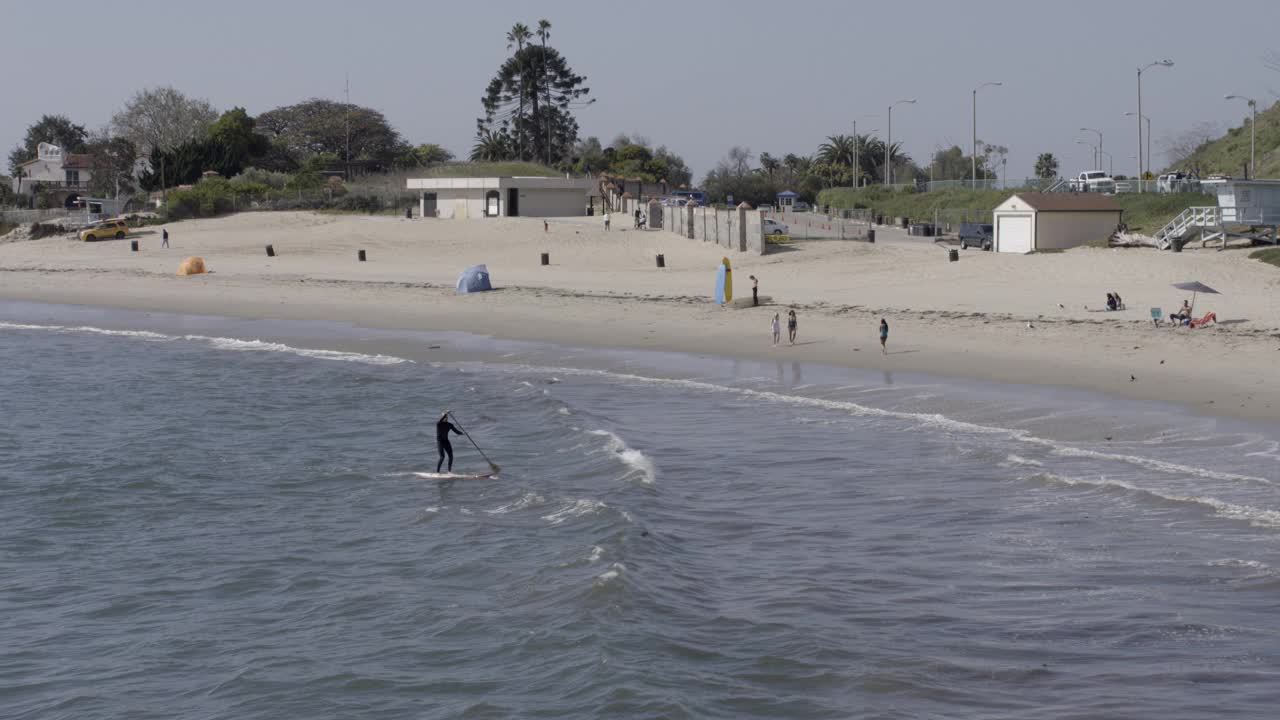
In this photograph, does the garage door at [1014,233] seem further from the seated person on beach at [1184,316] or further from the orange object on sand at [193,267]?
the orange object on sand at [193,267]

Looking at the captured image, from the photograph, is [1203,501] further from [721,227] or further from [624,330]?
[721,227]

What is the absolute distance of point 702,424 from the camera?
2198cm

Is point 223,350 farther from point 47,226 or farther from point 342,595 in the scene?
point 47,226

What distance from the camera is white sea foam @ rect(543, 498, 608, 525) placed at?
1620cm

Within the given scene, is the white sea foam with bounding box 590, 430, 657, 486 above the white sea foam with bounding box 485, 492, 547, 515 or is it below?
above

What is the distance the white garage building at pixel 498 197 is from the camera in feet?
225

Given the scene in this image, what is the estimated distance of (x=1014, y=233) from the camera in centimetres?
4538

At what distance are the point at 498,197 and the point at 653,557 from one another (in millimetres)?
56276

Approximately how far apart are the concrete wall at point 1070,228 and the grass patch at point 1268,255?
309 inches

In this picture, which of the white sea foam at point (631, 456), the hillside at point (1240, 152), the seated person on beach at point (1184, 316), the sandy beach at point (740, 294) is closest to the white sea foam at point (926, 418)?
the sandy beach at point (740, 294)

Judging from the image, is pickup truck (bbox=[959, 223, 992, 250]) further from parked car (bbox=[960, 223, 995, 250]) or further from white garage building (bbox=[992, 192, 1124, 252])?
white garage building (bbox=[992, 192, 1124, 252])

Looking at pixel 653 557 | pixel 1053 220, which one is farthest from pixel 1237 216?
pixel 653 557

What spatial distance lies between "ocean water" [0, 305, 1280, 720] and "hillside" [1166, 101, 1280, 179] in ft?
195

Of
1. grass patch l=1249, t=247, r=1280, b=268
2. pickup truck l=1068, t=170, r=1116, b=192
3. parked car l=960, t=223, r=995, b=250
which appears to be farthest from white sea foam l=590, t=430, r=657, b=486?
pickup truck l=1068, t=170, r=1116, b=192
